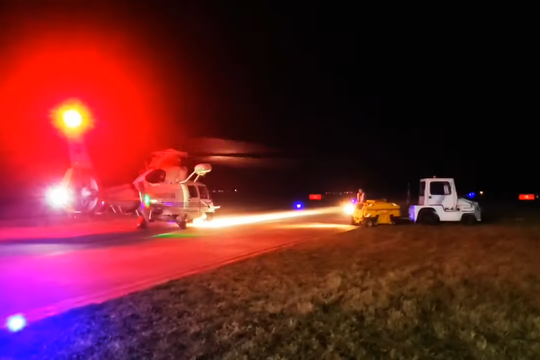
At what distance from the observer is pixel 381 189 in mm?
71312

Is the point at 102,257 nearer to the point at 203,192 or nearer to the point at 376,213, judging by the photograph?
the point at 203,192

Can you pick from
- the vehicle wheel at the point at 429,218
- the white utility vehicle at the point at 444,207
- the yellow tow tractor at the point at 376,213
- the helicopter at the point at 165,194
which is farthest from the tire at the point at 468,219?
the helicopter at the point at 165,194

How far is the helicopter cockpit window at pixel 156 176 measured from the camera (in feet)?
74.7

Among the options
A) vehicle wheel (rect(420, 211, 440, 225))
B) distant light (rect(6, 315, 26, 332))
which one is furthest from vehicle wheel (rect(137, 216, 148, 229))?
distant light (rect(6, 315, 26, 332))

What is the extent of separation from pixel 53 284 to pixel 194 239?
8.20 metres

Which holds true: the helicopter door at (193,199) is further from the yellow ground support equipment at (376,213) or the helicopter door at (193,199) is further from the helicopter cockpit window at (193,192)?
the yellow ground support equipment at (376,213)

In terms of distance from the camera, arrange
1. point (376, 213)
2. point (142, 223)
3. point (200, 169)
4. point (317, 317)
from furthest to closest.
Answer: point (376, 213) < point (200, 169) < point (142, 223) < point (317, 317)

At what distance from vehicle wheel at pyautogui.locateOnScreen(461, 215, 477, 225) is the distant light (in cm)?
2072

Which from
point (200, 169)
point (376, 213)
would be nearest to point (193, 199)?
point (200, 169)

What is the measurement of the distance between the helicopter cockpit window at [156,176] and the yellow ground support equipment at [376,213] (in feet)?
28.7

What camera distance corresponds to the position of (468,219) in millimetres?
Answer: 24016

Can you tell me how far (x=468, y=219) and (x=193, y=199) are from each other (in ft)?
40.1

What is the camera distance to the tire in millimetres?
23906

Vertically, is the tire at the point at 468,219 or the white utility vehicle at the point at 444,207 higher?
the white utility vehicle at the point at 444,207
